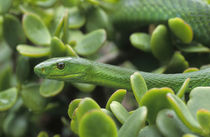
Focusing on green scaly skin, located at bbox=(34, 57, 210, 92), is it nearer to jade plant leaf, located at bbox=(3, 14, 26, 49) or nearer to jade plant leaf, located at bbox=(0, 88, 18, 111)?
jade plant leaf, located at bbox=(0, 88, 18, 111)

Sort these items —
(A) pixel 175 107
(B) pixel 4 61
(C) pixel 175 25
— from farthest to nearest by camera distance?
(B) pixel 4 61
(C) pixel 175 25
(A) pixel 175 107

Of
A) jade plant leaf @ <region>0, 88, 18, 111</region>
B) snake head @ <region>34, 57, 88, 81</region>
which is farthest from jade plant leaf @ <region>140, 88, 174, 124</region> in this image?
jade plant leaf @ <region>0, 88, 18, 111</region>

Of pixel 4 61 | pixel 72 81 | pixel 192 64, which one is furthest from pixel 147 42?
pixel 4 61

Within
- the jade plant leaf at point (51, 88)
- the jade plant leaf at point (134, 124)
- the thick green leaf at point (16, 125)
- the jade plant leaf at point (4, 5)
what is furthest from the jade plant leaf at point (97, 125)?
the jade plant leaf at point (4, 5)

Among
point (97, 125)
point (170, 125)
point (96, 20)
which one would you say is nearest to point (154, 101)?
point (170, 125)

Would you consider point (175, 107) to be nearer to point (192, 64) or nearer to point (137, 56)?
point (192, 64)
